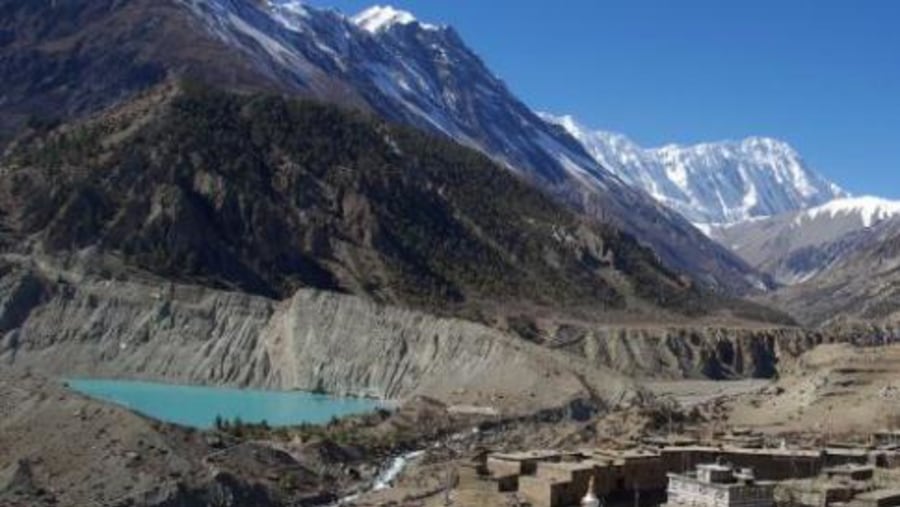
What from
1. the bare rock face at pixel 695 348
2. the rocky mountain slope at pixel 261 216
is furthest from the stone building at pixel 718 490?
the rocky mountain slope at pixel 261 216

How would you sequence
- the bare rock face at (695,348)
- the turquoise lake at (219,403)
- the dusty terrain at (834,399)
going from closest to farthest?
the dusty terrain at (834,399) → the turquoise lake at (219,403) → the bare rock face at (695,348)

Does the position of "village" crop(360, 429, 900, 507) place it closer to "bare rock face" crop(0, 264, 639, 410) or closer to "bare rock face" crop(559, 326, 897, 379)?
"bare rock face" crop(0, 264, 639, 410)

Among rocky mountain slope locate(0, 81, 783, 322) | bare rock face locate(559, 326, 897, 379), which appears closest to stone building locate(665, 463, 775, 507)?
bare rock face locate(559, 326, 897, 379)

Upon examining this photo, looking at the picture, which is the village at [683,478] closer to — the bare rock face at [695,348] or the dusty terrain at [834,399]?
the dusty terrain at [834,399]

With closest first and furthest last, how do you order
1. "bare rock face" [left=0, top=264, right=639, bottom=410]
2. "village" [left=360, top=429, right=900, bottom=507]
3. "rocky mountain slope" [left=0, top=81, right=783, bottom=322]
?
"village" [left=360, top=429, right=900, bottom=507] → "bare rock face" [left=0, top=264, right=639, bottom=410] → "rocky mountain slope" [left=0, top=81, right=783, bottom=322]

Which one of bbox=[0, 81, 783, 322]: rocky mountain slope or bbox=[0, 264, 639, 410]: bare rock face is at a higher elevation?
bbox=[0, 81, 783, 322]: rocky mountain slope

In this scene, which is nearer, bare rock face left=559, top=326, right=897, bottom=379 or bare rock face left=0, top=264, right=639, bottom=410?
bare rock face left=0, top=264, right=639, bottom=410
